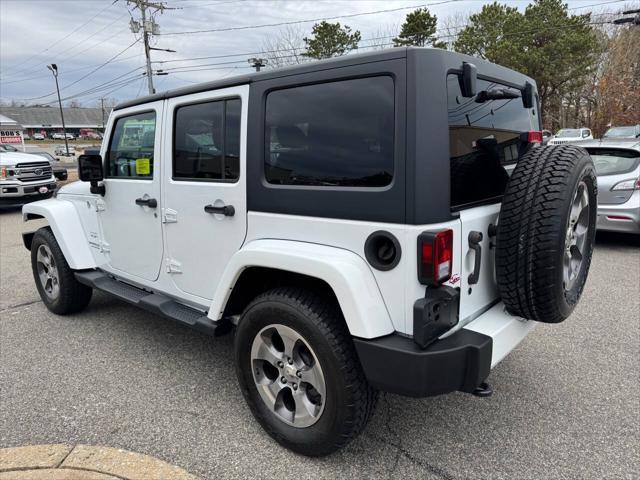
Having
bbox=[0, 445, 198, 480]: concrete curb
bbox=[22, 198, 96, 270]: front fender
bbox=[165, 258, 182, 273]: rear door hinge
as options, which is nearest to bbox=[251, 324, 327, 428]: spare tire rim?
bbox=[0, 445, 198, 480]: concrete curb

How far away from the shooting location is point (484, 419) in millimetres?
2764

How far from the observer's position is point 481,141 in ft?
7.72

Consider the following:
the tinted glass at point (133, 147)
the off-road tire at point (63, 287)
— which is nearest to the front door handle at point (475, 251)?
the tinted glass at point (133, 147)

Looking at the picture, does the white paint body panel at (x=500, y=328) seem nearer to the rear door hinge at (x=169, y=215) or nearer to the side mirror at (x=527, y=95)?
the side mirror at (x=527, y=95)

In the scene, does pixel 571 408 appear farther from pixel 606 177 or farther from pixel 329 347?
pixel 606 177

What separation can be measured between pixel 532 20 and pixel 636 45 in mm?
8081

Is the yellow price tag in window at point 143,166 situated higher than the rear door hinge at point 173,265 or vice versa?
the yellow price tag in window at point 143,166

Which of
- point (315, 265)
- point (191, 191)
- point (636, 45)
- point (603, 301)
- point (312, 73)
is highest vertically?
point (636, 45)

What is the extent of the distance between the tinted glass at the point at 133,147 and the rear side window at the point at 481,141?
2.16 m

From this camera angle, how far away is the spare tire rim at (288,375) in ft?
7.62

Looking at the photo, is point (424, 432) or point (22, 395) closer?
point (424, 432)

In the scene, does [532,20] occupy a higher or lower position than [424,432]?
higher

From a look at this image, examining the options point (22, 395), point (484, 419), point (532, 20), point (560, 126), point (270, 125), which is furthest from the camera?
point (560, 126)

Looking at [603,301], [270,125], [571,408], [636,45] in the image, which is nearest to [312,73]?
[270,125]
